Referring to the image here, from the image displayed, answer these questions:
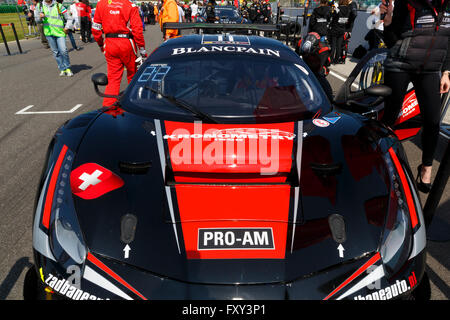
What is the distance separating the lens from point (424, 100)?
2930mm

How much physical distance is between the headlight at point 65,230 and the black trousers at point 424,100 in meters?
2.76

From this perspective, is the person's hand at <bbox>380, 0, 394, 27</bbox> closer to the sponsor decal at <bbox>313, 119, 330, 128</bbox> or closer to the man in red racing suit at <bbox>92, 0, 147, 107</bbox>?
the sponsor decal at <bbox>313, 119, 330, 128</bbox>

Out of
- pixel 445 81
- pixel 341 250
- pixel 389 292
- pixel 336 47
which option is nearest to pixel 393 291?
pixel 389 292

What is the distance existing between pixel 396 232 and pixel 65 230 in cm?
143

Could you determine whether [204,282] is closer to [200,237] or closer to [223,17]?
[200,237]

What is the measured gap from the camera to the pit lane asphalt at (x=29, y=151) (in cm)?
217

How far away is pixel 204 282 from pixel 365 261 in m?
0.64

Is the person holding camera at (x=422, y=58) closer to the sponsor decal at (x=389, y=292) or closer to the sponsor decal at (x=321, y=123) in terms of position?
the sponsor decal at (x=321, y=123)

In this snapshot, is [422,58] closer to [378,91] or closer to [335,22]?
[378,91]

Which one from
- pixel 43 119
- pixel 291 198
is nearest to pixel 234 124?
pixel 291 198

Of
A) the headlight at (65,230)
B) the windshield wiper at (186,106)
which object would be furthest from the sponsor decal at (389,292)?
the windshield wiper at (186,106)

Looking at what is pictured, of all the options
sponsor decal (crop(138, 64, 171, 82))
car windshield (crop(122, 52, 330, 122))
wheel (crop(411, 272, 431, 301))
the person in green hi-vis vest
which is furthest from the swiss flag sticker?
the person in green hi-vis vest

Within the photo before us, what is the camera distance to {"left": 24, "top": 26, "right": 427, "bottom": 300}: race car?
1.26 m

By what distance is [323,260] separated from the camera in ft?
4.30
